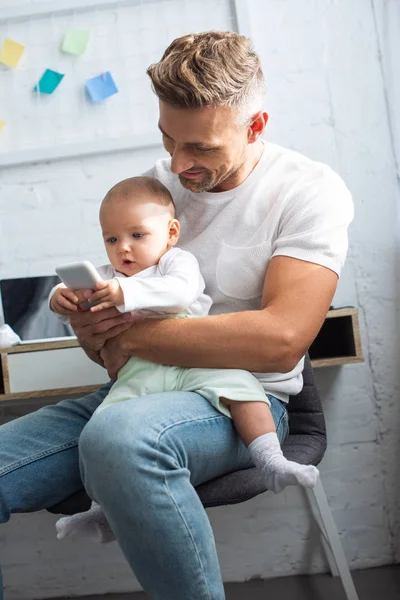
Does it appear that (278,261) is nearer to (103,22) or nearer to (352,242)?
(352,242)

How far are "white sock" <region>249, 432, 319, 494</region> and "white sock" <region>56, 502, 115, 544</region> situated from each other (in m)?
0.32

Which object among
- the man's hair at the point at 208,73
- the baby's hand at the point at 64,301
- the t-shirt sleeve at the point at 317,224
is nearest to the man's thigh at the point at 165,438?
the baby's hand at the point at 64,301

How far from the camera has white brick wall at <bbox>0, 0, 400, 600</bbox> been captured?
2.43m

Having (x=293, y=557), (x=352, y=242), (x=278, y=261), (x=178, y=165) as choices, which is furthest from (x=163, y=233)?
(x=293, y=557)

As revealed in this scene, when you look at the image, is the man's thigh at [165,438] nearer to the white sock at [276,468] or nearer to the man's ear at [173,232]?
the white sock at [276,468]

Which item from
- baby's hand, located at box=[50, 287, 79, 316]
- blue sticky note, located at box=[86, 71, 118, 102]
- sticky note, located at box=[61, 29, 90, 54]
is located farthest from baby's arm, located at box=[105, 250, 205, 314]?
sticky note, located at box=[61, 29, 90, 54]

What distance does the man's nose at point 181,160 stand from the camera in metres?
1.47

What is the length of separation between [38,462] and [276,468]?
0.47m

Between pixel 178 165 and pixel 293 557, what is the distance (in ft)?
5.10

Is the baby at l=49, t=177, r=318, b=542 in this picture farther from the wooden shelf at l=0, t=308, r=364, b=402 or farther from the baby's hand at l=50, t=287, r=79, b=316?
the wooden shelf at l=0, t=308, r=364, b=402

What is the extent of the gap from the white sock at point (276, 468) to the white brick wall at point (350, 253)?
3.82ft

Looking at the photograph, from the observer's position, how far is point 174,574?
116cm

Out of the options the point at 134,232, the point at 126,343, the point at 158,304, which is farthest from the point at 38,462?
the point at 134,232

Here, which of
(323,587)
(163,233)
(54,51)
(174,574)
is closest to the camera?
(174,574)
